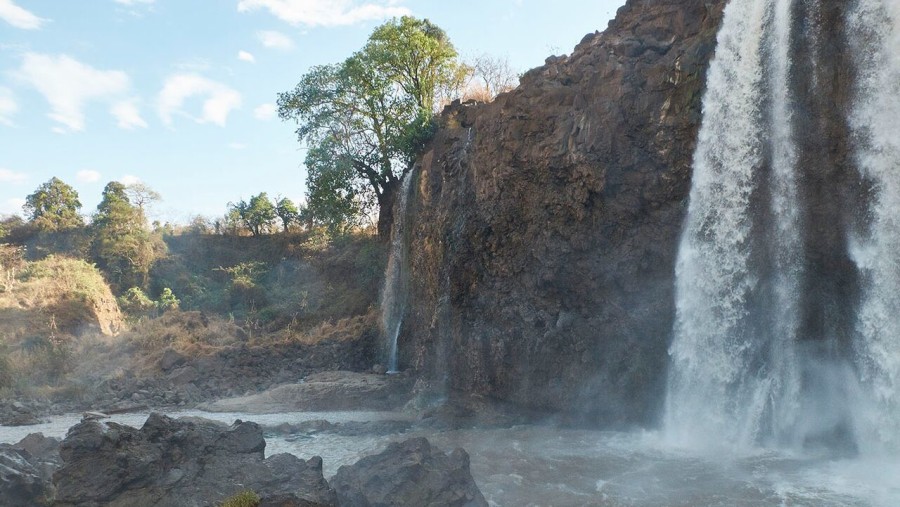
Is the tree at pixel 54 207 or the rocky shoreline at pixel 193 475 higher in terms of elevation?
the tree at pixel 54 207

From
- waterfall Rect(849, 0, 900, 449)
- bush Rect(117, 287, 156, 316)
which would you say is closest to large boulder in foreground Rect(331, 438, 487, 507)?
waterfall Rect(849, 0, 900, 449)

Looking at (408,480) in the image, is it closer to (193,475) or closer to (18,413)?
(193,475)

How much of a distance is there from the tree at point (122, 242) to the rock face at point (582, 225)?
948 inches

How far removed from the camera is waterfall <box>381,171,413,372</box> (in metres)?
25.0

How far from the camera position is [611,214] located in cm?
1689

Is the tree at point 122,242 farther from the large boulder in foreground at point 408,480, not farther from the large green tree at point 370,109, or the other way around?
the large boulder in foreground at point 408,480

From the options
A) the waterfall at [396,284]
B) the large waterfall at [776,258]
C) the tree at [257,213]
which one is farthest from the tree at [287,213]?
the large waterfall at [776,258]

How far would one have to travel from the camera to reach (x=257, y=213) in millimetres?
42219

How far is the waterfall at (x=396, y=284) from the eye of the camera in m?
25.0

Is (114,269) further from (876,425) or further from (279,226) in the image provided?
(876,425)

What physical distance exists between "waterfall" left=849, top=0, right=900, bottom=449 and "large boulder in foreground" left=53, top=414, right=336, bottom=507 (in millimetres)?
9811

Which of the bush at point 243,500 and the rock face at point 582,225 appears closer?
the bush at point 243,500

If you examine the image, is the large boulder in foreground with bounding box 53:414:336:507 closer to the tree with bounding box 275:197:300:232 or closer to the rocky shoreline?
the rocky shoreline

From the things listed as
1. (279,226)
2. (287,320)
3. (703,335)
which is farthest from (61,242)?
(703,335)
